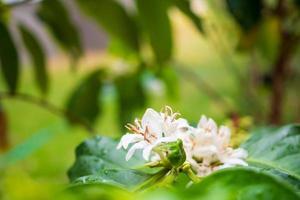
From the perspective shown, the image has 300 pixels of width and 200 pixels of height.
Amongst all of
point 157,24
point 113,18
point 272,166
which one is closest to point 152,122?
point 272,166

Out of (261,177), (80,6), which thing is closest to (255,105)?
(80,6)

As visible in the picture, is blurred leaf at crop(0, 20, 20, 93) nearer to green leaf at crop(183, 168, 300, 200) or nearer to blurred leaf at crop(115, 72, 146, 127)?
blurred leaf at crop(115, 72, 146, 127)

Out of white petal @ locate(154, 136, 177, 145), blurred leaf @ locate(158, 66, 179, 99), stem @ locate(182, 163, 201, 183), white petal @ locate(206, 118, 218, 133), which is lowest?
stem @ locate(182, 163, 201, 183)

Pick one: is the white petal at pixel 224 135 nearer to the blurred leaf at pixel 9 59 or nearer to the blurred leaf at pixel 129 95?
the blurred leaf at pixel 9 59

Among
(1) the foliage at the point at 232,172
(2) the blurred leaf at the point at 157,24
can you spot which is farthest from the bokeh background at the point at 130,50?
(1) the foliage at the point at 232,172

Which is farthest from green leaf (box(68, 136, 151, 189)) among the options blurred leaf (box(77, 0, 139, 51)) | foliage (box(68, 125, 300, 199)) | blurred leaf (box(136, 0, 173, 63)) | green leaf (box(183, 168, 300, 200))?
blurred leaf (box(77, 0, 139, 51))

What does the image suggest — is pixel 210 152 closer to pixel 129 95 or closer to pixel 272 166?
pixel 272 166

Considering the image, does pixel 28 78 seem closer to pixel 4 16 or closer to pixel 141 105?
pixel 141 105
